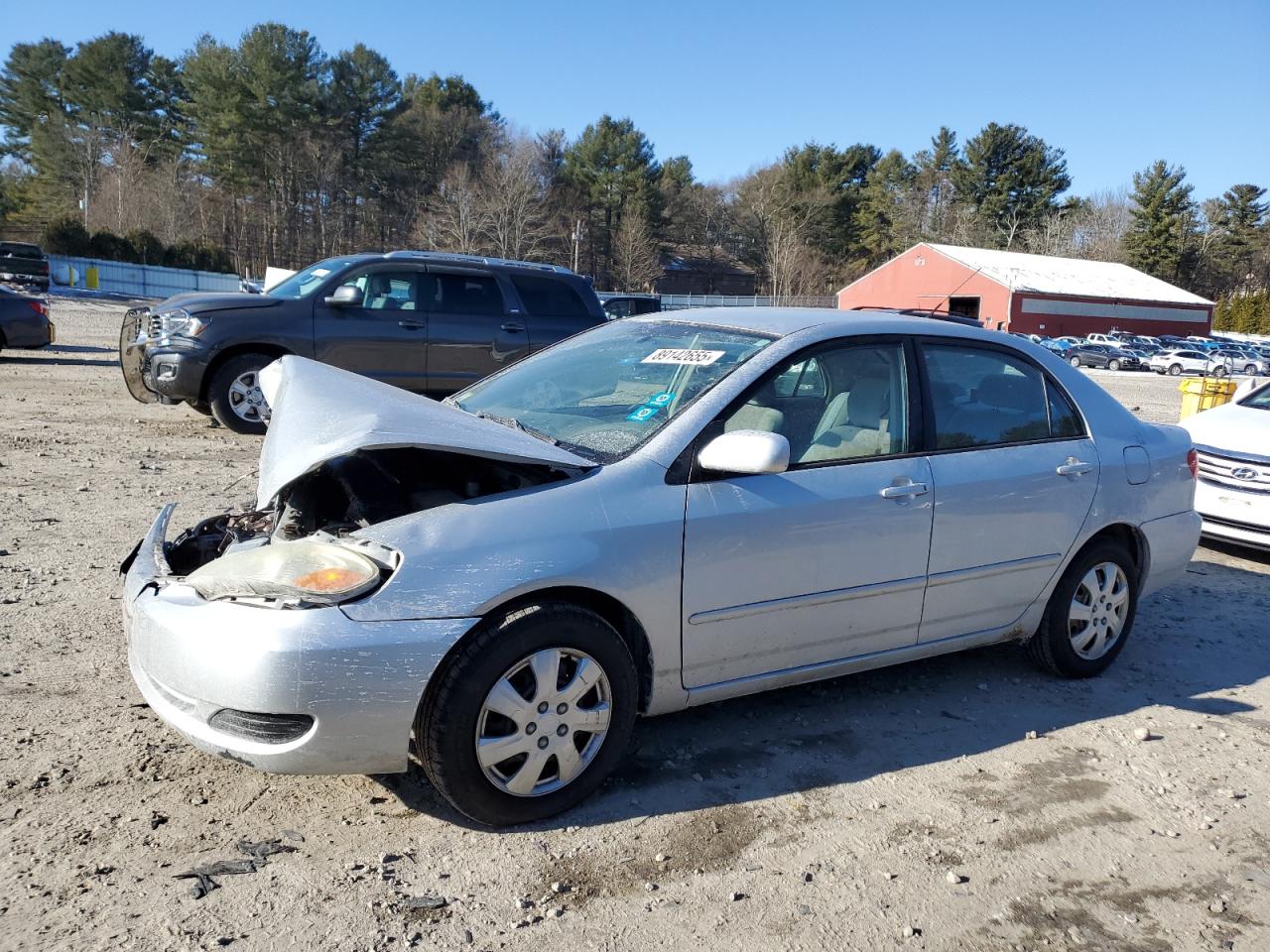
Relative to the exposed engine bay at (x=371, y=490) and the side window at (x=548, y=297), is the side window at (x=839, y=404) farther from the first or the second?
the side window at (x=548, y=297)

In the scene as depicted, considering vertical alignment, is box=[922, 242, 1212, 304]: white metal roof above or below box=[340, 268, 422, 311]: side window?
above

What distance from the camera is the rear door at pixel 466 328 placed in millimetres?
10086

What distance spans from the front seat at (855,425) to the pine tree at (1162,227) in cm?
→ 9149

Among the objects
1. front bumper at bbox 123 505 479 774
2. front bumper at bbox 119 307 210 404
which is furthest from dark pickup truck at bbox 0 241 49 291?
front bumper at bbox 123 505 479 774

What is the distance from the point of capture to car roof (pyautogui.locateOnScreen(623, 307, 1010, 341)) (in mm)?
3926

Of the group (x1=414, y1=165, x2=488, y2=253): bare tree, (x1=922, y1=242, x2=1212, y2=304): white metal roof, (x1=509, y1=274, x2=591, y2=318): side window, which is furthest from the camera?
(x1=922, y1=242, x2=1212, y2=304): white metal roof

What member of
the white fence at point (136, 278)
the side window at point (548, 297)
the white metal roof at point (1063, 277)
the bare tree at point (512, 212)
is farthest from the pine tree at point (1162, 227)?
the side window at point (548, 297)

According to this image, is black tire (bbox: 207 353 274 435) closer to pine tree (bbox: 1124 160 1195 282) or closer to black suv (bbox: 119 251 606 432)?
black suv (bbox: 119 251 606 432)

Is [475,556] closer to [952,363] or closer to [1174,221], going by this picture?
[952,363]

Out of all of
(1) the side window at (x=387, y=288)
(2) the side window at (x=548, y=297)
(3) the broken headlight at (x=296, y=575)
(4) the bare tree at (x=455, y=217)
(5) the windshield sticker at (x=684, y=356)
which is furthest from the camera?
(4) the bare tree at (x=455, y=217)

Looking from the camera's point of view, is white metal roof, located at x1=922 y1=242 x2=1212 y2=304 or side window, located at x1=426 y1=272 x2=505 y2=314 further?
white metal roof, located at x1=922 y1=242 x2=1212 y2=304

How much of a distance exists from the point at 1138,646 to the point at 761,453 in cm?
315

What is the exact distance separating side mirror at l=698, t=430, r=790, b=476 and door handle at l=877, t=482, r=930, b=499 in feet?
1.99

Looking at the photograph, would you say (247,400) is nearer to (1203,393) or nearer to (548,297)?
(548,297)
